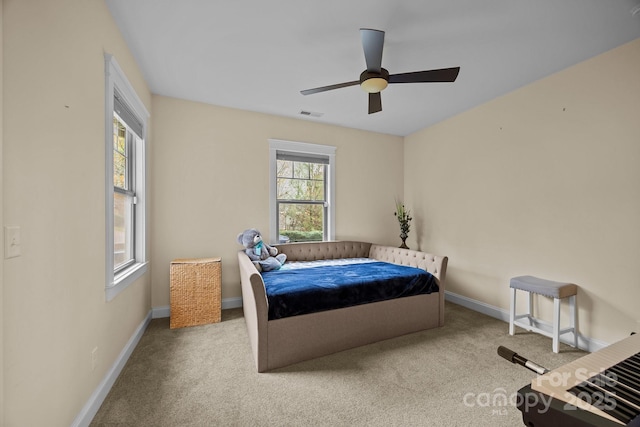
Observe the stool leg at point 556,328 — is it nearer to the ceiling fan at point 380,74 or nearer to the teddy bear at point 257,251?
the ceiling fan at point 380,74

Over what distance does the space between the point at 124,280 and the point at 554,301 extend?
395cm

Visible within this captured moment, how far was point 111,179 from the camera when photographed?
193 cm

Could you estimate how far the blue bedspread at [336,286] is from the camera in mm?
2297

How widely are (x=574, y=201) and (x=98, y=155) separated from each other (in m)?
4.17

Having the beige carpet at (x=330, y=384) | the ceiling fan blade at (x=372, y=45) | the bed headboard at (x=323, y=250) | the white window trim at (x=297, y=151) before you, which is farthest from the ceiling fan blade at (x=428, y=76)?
Result: the bed headboard at (x=323, y=250)

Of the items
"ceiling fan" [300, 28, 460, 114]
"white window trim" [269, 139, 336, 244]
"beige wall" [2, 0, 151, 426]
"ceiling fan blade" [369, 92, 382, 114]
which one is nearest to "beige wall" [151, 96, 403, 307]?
"white window trim" [269, 139, 336, 244]

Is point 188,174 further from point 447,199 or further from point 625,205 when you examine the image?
point 625,205

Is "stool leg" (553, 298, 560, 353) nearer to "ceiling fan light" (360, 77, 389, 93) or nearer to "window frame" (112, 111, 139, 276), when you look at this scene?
"ceiling fan light" (360, 77, 389, 93)

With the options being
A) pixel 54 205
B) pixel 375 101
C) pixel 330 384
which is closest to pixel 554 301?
pixel 330 384

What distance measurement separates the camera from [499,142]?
10.8 feet

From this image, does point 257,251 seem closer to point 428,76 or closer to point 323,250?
point 323,250

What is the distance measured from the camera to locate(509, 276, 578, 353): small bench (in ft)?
8.02

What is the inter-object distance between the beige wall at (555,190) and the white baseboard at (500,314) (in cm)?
8

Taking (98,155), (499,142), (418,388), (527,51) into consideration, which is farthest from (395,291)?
(98,155)
